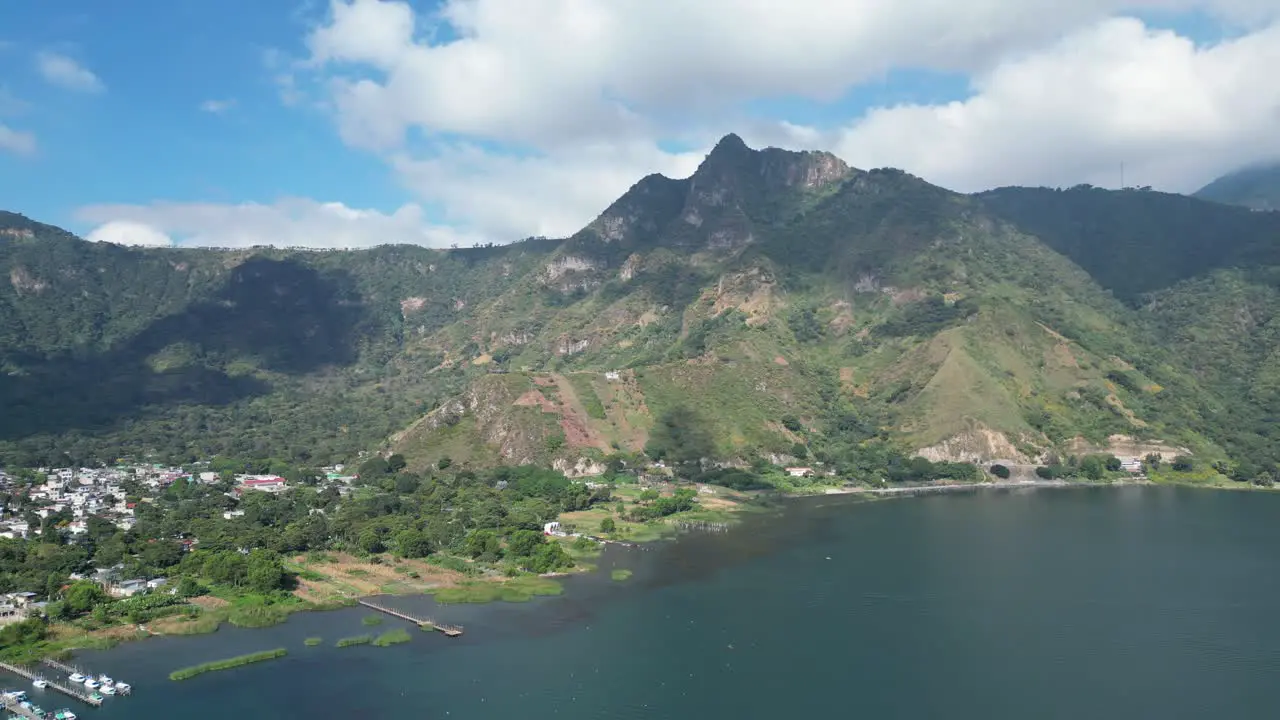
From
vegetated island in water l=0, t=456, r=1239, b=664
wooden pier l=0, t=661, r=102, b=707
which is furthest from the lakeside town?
wooden pier l=0, t=661, r=102, b=707

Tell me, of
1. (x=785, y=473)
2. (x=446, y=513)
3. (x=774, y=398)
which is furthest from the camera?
(x=774, y=398)

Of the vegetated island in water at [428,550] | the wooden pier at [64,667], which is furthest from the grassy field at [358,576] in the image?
the wooden pier at [64,667]

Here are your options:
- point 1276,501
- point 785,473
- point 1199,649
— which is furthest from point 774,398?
point 1199,649

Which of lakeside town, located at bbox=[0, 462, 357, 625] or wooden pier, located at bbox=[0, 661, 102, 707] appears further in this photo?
lakeside town, located at bbox=[0, 462, 357, 625]

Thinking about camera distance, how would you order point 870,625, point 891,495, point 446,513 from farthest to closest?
point 891,495 → point 446,513 → point 870,625

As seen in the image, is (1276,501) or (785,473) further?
(785,473)

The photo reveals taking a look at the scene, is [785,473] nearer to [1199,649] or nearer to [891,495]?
[891,495]

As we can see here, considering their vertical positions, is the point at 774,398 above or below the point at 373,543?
above

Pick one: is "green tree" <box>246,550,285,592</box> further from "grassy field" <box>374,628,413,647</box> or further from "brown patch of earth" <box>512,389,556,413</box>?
"brown patch of earth" <box>512,389,556,413</box>
